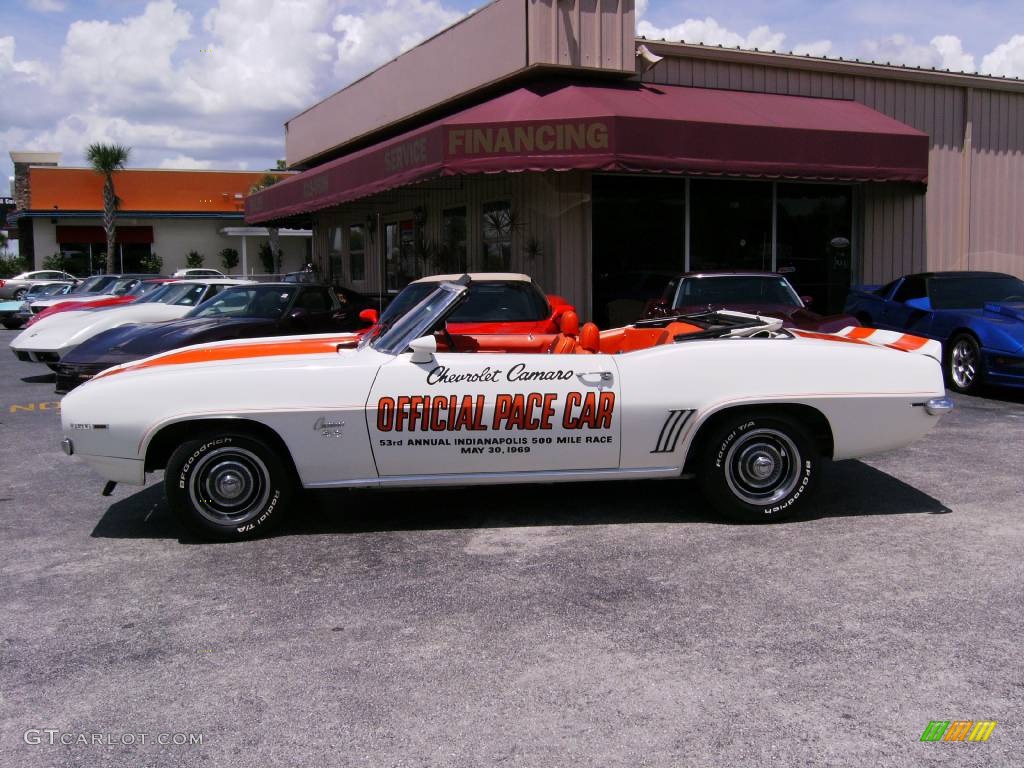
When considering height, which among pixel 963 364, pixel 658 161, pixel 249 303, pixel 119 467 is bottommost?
pixel 119 467

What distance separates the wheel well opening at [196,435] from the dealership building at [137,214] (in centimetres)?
3712

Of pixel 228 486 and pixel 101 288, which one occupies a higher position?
pixel 101 288

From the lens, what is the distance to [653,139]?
464 inches

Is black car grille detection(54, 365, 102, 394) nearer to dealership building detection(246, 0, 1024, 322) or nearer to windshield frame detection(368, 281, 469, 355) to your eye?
dealership building detection(246, 0, 1024, 322)

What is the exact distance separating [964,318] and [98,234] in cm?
4024

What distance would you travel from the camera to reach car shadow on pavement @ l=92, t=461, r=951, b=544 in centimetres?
573

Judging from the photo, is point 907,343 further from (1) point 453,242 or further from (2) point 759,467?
(1) point 453,242

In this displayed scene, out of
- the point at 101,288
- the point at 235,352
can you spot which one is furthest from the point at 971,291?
the point at 101,288

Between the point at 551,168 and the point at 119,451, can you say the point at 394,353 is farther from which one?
the point at 551,168

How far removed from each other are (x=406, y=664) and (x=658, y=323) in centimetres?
400

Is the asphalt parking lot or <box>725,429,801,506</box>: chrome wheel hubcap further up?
<box>725,429,801,506</box>: chrome wheel hubcap

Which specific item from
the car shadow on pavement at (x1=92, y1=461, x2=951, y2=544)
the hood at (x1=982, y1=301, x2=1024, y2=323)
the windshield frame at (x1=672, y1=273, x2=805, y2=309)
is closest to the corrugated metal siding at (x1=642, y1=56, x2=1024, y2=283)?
the hood at (x1=982, y1=301, x2=1024, y2=323)

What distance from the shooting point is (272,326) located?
1146 centimetres

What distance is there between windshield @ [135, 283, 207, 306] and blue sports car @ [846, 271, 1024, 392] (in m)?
9.55
